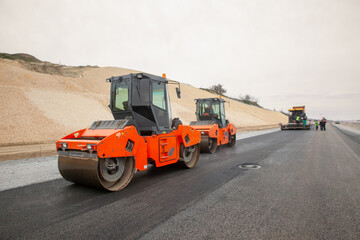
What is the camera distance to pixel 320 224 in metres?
3.11

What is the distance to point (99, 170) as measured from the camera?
439 centimetres

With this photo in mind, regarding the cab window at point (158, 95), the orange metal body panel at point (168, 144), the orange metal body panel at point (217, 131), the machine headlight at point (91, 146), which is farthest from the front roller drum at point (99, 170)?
the orange metal body panel at point (217, 131)

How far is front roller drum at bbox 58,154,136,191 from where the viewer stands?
14.3 feet

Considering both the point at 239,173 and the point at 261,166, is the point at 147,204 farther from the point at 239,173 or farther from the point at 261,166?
the point at 261,166

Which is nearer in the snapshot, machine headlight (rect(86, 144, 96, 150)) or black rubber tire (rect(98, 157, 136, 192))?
machine headlight (rect(86, 144, 96, 150))

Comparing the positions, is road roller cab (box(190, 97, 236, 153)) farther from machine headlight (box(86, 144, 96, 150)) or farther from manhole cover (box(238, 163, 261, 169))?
machine headlight (box(86, 144, 96, 150))

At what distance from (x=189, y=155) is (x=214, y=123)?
392cm

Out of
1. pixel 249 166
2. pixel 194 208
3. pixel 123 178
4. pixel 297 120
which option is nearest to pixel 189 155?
pixel 249 166

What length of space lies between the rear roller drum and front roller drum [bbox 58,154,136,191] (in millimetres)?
1998

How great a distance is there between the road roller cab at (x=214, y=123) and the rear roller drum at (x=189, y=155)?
2638 millimetres

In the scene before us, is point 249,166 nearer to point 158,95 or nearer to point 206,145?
point 206,145

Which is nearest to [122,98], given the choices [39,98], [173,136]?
[173,136]

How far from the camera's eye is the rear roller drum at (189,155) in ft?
21.8

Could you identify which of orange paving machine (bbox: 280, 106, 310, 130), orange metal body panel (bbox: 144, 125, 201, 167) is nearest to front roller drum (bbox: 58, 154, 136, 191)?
orange metal body panel (bbox: 144, 125, 201, 167)
